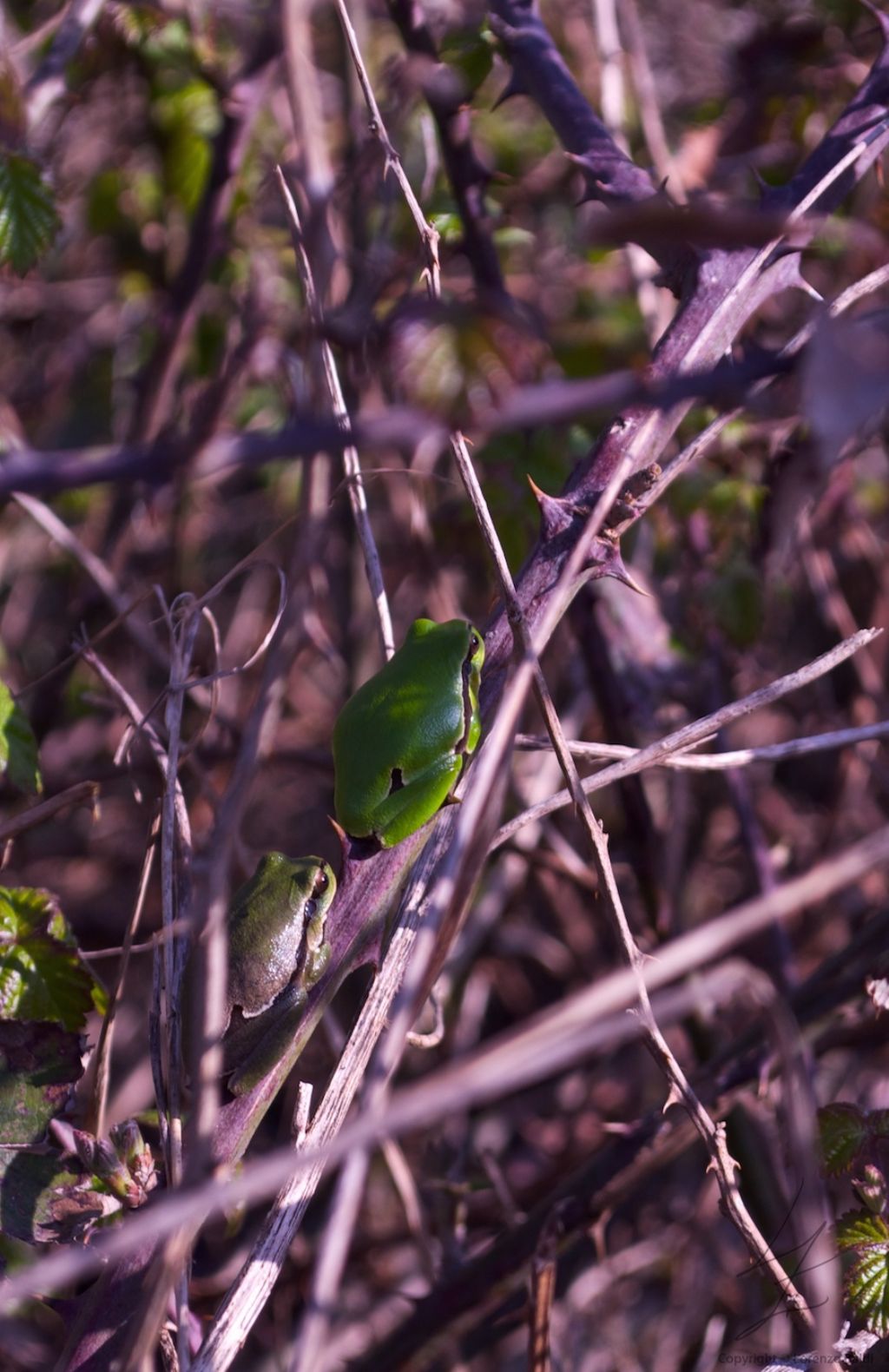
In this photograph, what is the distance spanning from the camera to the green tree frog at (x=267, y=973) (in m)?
1.10

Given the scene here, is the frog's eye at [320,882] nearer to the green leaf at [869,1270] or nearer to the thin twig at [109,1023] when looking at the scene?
the thin twig at [109,1023]

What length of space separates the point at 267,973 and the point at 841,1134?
673 millimetres

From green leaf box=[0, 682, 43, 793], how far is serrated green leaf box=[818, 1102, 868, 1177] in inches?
39.7

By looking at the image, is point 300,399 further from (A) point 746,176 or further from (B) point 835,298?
(A) point 746,176

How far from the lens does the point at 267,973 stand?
112 centimetres

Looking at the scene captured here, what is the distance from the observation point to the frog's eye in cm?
116

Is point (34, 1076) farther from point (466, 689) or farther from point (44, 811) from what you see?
point (466, 689)

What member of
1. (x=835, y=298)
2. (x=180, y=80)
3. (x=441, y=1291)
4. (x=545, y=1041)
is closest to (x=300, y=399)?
(x=835, y=298)

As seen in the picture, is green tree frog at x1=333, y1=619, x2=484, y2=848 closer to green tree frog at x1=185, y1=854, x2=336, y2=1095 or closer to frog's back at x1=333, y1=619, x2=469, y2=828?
frog's back at x1=333, y1=619, x2=469, y2=828

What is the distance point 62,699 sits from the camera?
7.06ft

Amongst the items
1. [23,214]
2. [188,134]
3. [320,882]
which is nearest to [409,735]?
[320,882]

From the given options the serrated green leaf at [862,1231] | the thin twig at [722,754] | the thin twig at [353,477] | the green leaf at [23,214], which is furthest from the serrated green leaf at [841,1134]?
the green leaf at [23,214]

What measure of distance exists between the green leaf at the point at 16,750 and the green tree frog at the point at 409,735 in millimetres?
372

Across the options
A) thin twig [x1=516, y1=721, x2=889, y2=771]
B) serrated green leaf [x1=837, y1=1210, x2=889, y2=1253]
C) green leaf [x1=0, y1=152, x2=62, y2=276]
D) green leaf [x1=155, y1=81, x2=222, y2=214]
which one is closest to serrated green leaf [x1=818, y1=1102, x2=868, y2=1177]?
serrated green leaf [x1=837, y1=1210, x2=889, y2=1253]
